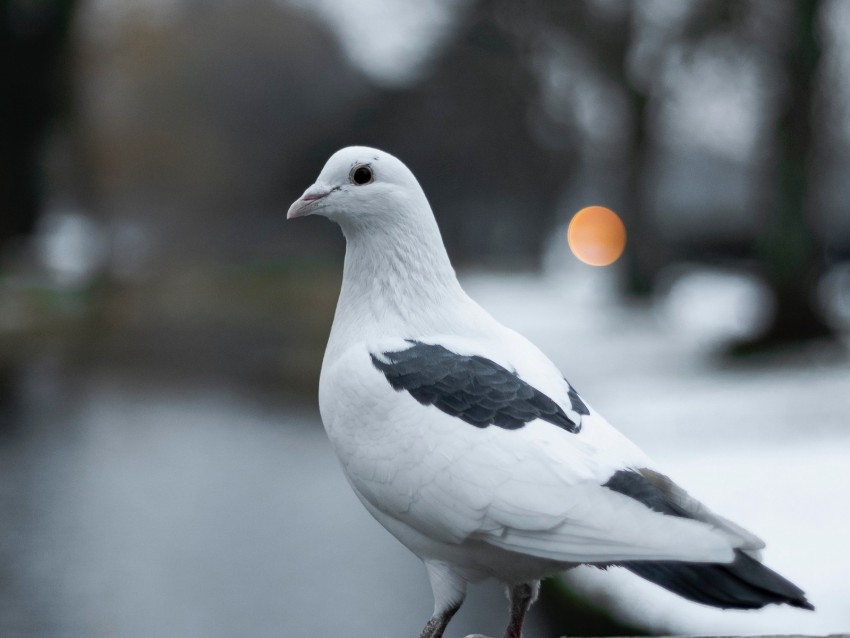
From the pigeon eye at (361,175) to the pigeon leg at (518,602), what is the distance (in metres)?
1.28

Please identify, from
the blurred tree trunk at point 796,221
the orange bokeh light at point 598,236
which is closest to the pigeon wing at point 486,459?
A: the blurred tree trunk at point 796,221

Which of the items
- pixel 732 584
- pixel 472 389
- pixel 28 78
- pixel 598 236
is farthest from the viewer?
pixel 28 78

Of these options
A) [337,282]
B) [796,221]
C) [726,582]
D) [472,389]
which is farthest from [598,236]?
[726,582]

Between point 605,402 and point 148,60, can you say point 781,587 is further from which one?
point 148,60

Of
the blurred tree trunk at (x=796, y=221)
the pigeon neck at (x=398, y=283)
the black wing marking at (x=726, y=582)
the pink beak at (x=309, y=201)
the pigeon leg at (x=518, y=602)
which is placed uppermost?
the blurred tree trunk at (x=796, y=221)

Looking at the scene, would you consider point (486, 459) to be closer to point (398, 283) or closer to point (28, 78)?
point (398, 283)

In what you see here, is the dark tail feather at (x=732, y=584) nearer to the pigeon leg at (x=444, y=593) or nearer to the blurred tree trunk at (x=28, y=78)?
the pigeon leg at (x=444, y=593)

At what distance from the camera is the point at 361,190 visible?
3326 mm

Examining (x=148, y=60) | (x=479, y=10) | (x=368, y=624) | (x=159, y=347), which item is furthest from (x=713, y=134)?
(x=148, y=60)

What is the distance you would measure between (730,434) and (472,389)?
7.23m

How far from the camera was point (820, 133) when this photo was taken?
14984 mm

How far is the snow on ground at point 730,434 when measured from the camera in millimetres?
6086

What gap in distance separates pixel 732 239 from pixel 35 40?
744 inches

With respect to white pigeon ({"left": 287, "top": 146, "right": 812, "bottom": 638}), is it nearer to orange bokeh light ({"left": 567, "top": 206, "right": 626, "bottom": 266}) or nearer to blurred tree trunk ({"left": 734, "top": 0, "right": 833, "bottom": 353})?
blurred tree trunk ({"left": 734, "top": 0, "right": 833, "bottom": 353})
